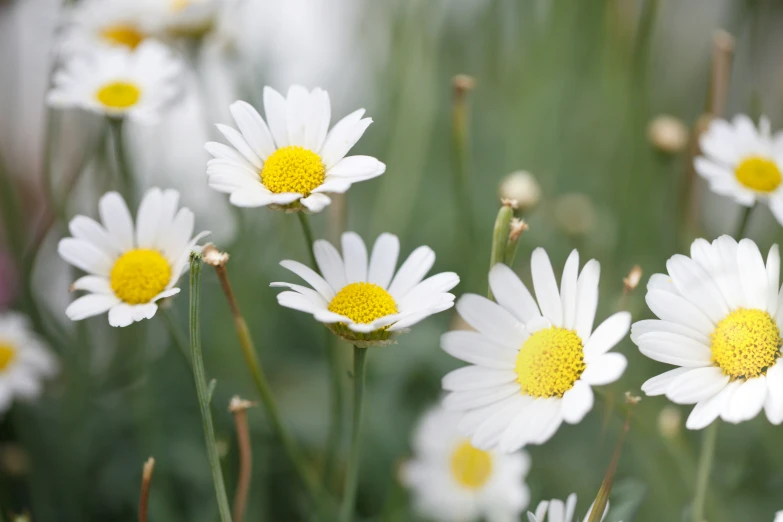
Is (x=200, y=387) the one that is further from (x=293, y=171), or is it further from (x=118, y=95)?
(x=118, y=95)

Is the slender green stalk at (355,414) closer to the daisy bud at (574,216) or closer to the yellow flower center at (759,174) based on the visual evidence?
the yellow flower center at (759,174)

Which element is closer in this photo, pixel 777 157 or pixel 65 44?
pixel 777 157

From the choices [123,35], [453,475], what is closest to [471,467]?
[453,475]

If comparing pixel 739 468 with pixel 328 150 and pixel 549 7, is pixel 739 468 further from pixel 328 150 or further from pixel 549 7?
pixel 549 7

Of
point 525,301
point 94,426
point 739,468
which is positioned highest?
point 525,301

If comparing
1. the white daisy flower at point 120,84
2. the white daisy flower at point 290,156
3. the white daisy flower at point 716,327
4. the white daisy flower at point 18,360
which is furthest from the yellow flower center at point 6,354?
the white daisy flower at point 716,327

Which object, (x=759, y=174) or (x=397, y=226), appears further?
(x=397, y=226)

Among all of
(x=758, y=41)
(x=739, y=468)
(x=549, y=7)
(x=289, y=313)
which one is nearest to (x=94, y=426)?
(x=289, y=313)
